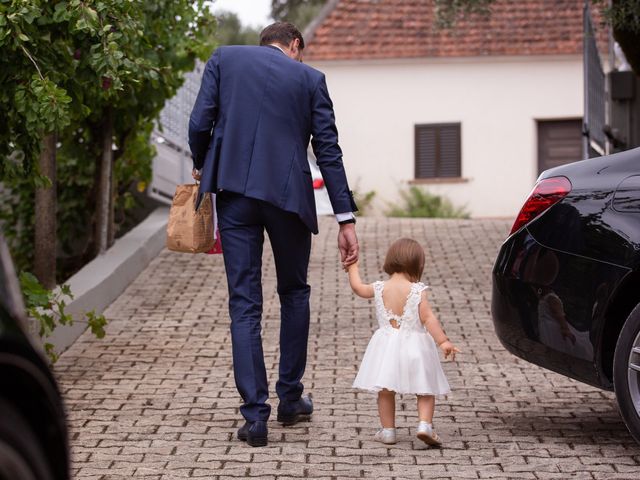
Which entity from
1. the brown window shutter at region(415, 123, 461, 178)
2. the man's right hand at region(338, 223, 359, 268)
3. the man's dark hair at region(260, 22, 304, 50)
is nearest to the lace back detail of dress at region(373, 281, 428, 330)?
the man's right hand at region(338, 223, 359, 268)

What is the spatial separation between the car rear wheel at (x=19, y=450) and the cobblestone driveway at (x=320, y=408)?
8.29 ft

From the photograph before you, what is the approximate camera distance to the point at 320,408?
6.81 meters

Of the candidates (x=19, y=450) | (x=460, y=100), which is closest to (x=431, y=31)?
(x=460, y=100)

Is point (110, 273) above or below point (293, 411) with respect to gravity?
below

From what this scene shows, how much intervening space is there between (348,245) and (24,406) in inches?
127

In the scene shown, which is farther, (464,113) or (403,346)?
(464,113)

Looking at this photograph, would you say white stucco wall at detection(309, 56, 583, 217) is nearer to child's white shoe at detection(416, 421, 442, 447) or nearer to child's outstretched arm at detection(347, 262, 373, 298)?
child's outstretched arm at detection(347, 262, 373, 298)

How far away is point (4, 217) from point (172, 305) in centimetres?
279

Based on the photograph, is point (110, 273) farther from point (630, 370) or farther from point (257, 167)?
point (630, 370)

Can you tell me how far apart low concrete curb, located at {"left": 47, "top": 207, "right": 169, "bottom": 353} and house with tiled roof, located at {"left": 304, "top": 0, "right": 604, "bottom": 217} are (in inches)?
573

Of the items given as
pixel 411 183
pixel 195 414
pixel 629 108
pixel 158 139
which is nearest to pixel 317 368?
pixel 195 414

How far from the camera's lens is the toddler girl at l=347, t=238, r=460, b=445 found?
5.80 m

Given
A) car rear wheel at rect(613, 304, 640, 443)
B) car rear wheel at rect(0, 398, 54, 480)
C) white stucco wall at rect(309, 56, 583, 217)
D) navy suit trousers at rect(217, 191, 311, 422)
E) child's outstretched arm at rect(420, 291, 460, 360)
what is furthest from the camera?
white stucco wall at rect(309, 56, 583, 217)

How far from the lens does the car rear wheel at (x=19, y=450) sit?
2729 mm
